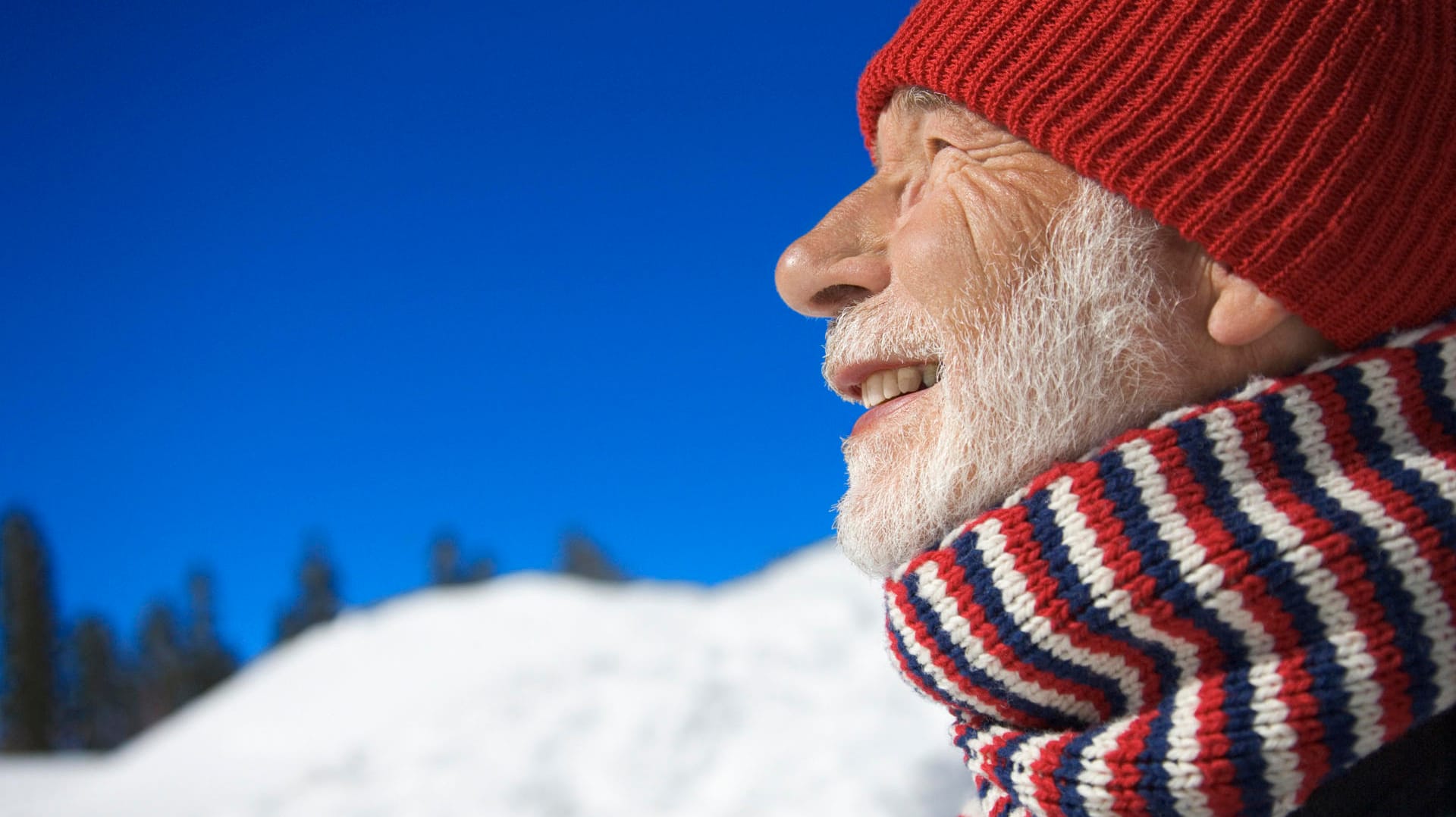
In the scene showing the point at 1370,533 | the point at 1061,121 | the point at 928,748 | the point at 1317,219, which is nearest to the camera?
the point at 1370,533

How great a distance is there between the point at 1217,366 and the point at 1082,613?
46 centimetres

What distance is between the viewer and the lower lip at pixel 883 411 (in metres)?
1.59

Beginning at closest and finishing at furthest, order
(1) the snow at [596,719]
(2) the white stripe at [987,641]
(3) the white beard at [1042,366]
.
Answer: (2) the white stripe at [987,641]
(3) the white beard at [1042,366]
(1) the snow at [596,719]

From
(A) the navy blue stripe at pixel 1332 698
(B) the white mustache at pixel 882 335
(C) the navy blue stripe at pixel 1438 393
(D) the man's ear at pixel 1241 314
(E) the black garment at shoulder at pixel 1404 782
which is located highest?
(B) the white mustache at pixel 882 335

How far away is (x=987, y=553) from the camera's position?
1309 mm

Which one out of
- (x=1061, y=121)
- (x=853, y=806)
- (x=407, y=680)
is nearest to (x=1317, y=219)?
(x=1061, y=121)

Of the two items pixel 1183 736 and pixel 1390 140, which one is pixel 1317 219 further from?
pixel 1183 736

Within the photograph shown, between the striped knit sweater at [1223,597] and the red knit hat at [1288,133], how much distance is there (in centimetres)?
11

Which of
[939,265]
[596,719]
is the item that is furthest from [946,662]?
[596,719]

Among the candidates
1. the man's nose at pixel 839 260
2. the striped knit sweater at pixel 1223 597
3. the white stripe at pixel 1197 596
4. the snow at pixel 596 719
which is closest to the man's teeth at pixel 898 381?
the man's nose at pixel 839 260

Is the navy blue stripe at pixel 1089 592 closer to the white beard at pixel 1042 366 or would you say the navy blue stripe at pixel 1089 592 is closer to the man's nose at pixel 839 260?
the white beard at pixel 1042 366

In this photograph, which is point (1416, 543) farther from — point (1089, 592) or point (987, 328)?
point (987, 328)

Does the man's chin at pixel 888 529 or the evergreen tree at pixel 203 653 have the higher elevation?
the evergreen tree at pixel 203 653

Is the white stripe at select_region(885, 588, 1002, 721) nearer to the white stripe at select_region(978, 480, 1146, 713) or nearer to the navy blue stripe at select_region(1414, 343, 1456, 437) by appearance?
the white stripe at select_region(978, 480, 1146, 713)
